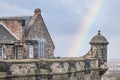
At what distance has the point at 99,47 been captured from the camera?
28984 mm

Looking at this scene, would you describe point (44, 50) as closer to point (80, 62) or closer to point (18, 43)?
point (18, 43)

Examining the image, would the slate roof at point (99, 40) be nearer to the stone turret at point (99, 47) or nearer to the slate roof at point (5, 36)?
the stone turret at point (99, 47)

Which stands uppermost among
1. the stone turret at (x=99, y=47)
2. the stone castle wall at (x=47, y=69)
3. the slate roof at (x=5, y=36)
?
the slate roof at (x=5, y=36)

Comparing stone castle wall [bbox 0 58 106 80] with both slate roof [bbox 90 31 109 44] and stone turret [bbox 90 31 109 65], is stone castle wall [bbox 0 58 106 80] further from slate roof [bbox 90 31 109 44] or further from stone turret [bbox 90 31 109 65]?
slate roof [bbox 90 31 109 44]

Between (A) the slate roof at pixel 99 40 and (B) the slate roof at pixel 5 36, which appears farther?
(B) the slate roof at pixel 5 36

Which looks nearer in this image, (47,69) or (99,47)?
(47,69)

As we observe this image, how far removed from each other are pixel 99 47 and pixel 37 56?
413 inches

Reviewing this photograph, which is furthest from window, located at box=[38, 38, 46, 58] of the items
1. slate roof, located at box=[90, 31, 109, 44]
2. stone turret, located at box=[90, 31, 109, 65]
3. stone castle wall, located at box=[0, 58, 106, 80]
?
stone castle wall, located at box=[0, 58, 106, 80]

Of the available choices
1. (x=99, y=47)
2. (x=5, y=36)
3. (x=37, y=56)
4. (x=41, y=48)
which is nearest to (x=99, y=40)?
(x=99, y=47)

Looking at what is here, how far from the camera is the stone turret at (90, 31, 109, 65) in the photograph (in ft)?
94.3

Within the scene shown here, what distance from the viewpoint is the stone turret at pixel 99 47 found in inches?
1132

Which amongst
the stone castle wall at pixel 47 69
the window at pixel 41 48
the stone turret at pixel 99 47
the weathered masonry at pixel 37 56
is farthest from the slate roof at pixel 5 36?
the stone castle wall at pixel 47 69

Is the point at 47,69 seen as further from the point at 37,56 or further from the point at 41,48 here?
the point at 41,48

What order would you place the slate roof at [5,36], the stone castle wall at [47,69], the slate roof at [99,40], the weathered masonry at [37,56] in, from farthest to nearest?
the slate roof at [5,36], the slate roof at [99,40], the weathered masonry at [37,56], the stone castle wall at [47,69]
